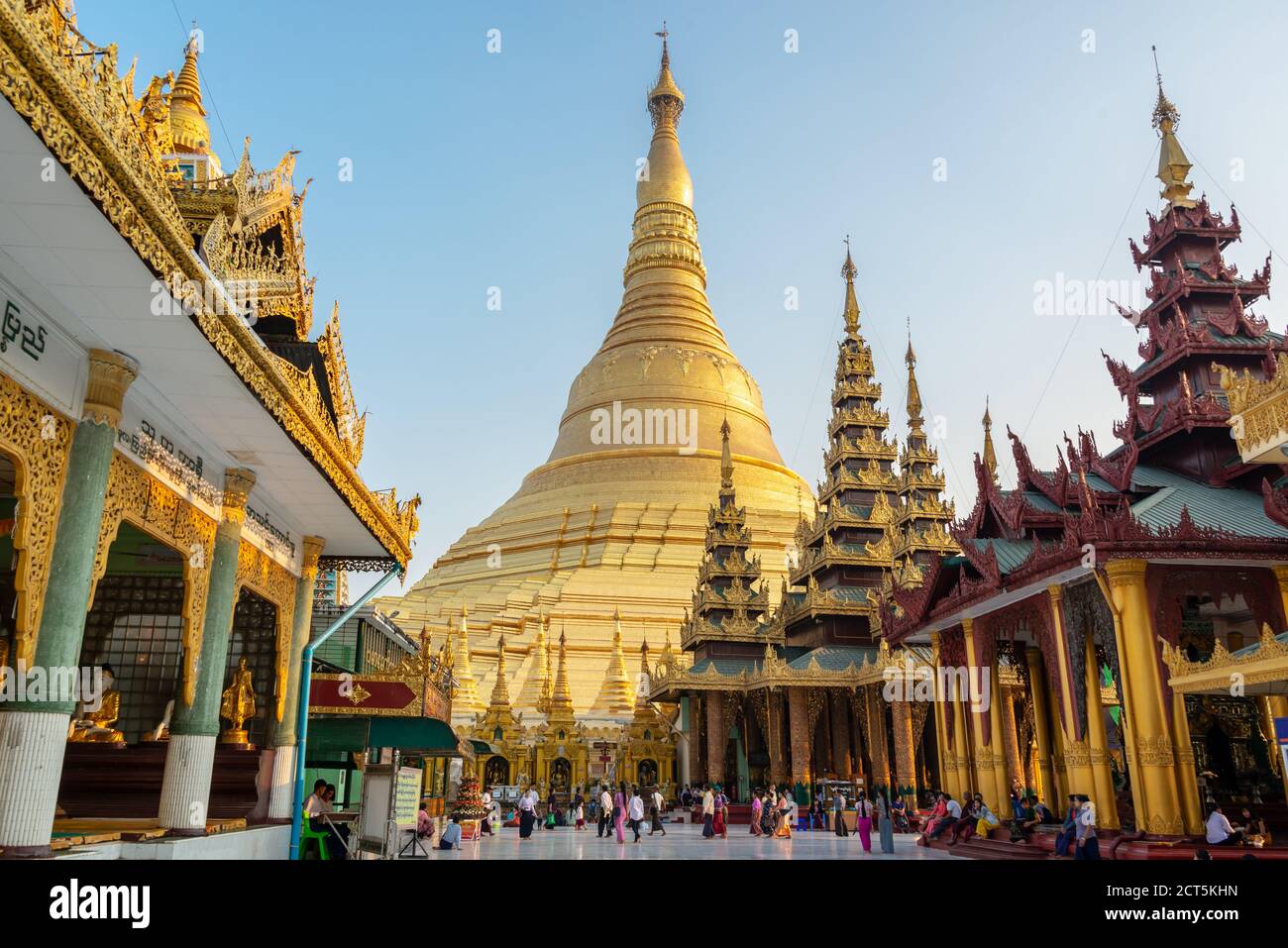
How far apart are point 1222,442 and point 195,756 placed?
1659cm

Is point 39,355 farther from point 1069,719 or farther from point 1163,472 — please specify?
point 1163,472

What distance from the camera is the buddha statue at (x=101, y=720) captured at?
39.5 feet

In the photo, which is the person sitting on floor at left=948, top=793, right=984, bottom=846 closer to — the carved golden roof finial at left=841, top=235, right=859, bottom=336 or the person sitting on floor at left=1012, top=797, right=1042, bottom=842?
the person sitting on floor at left=1012, top=797, right=1042, bottom=842

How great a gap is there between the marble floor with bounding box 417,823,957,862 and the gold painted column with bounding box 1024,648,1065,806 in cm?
273

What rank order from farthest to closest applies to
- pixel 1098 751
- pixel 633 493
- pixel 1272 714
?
1. pixel 633 493
2. pixel 1272 714
3. pixel 1098 751

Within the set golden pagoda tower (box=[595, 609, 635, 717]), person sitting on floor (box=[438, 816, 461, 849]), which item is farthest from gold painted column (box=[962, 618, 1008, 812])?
golden pagoda tower (box=[595, 609, 635, 717])

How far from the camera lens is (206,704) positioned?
10.2 m

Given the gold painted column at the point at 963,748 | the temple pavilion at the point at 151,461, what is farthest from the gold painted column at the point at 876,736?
the temple pavilion at the point at 151,461

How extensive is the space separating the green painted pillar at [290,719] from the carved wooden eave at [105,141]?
18.8 feet

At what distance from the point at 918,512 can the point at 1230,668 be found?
738 inches

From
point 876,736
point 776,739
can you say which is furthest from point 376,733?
point 876,736

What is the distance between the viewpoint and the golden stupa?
4306 centimetres

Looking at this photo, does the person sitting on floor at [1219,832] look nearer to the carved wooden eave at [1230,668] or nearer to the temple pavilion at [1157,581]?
the temple pavilion at [1157,581]

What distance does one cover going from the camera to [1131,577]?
13.1m
